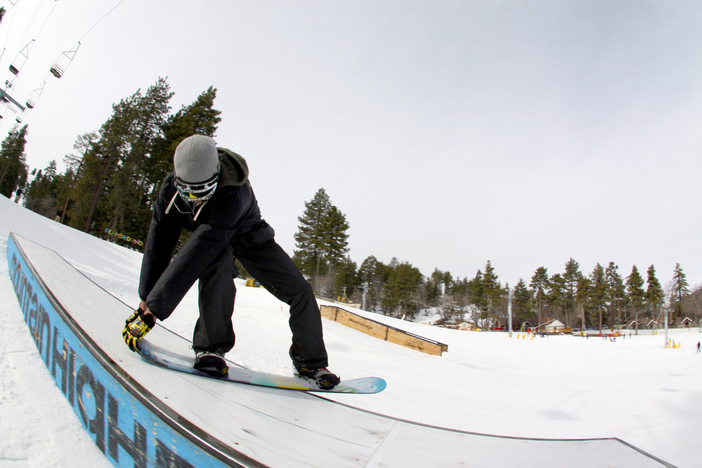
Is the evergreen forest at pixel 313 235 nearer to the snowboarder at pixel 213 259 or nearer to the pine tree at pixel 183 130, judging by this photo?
the pine tree at pixel 183 130

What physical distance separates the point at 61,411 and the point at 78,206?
126 feet

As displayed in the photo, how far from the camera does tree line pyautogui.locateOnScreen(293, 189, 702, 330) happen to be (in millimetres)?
53156

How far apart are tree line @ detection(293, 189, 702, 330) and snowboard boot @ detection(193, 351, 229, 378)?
40282 millimetres

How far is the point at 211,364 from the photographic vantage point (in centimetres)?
204

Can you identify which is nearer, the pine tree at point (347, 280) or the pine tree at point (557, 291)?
the pine tree at point (347, 280)

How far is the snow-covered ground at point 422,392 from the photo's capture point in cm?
165

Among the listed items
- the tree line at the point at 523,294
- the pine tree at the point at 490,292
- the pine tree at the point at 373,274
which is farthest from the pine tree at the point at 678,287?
the pine tree at the point at 373,274

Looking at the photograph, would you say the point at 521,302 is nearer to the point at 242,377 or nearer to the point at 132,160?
the point at 132,160

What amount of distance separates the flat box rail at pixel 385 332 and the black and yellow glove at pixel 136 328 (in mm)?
11126

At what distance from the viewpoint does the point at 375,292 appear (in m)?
68.8

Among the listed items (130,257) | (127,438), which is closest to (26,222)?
(130,257)

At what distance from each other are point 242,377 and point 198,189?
4.30ft

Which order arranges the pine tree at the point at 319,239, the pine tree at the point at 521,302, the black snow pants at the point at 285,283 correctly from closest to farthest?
the black snow pants at the point at 285,283 < the pine tree at the point at 319,239 < the pine tree at the point at 521,302

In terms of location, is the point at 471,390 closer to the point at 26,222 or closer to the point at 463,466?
the point at 463,466
